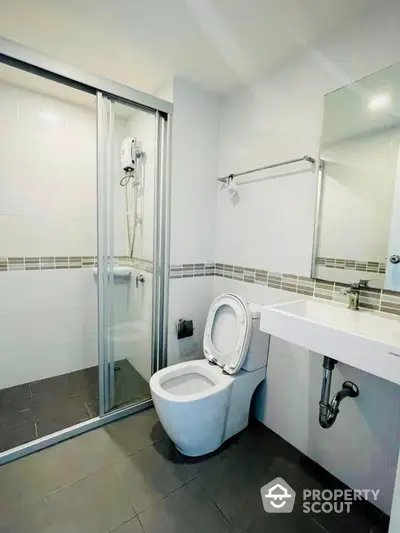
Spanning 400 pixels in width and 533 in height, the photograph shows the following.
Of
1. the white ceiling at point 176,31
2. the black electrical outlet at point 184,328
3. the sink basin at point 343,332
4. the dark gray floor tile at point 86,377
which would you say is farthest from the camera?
the dark gray floor tile at point 86,377

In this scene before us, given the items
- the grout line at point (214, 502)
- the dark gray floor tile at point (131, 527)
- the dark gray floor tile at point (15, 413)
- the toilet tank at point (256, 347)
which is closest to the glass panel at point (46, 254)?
the dark gray floor tile at point (15, 413)

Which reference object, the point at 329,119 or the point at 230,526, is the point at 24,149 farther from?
the point at 230,526

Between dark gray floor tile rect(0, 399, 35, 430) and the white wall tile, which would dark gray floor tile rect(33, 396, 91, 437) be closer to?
dark gray floor tile rect(0, 399, 35, 430)

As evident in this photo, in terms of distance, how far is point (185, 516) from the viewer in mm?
1202

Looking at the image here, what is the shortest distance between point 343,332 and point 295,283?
574 mm

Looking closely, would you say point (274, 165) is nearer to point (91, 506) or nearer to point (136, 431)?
point (136, 431)

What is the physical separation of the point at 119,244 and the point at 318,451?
5.68 ft

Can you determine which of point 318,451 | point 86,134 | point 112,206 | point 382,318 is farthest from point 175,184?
point 318,451

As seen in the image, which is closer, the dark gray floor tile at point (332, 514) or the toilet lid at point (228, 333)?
the dark gray floor tile at point (332, 514)

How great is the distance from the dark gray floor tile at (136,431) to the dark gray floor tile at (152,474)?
58 mm

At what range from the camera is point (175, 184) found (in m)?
1.88

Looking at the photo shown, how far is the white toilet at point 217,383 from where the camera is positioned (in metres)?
1.41

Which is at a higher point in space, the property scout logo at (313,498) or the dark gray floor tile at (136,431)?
the dark gray floor tile at (136,431)

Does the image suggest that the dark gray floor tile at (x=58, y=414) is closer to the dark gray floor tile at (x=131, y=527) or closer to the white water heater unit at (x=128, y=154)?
the dark gray floor tile at (x=131, y=527)
